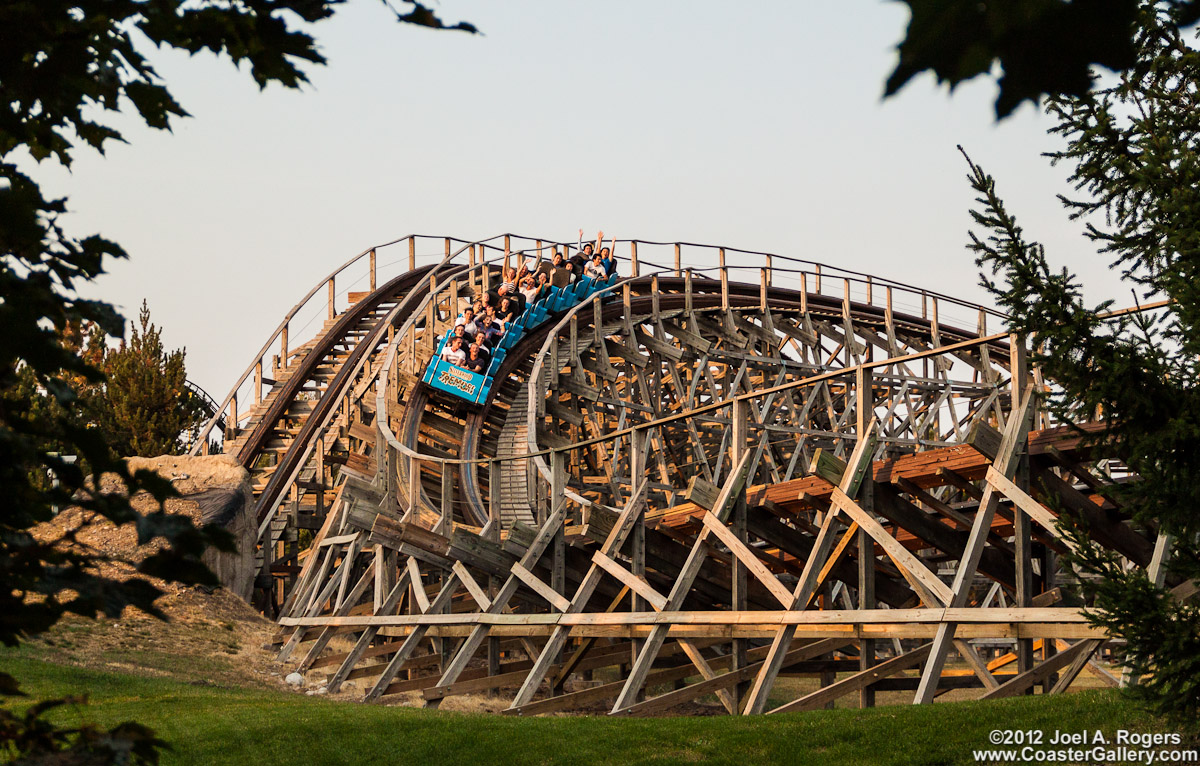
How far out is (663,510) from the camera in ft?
39.7

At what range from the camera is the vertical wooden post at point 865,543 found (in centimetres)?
886

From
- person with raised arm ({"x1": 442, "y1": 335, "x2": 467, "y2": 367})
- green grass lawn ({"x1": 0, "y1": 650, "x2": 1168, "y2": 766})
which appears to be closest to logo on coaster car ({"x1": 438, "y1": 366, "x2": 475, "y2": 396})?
person with raised arm ({"x1": 442, "y1": 335, "x2": 467, "y2": 367})

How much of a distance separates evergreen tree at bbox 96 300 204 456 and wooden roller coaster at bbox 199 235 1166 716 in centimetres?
579

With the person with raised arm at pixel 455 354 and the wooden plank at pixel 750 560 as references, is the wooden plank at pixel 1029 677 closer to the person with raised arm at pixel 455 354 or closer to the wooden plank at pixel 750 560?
the wooden plank at pixel 750 560

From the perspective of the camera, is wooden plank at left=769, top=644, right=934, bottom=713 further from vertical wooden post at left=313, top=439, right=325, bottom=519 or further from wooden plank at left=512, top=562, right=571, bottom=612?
vertical wooden post at left=313, top=439, right=325, bottom=519

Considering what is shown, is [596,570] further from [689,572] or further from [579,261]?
[579,261]

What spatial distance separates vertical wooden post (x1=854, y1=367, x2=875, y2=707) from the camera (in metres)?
8.86

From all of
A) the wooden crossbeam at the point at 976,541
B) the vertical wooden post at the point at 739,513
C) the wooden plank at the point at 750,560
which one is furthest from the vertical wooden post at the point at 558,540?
the wooden crossbeam at the point at 976,541

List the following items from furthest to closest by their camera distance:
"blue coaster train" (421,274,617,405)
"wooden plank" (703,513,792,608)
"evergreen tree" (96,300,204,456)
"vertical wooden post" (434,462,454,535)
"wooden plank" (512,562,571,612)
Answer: "evergreen tree" (96,300,204,456)
"blue coaster train" (421,274,617,405)
"vertical wooden post" (434,462,454,535)
"wooden plank" (512,562,571,612)
"wooden plank" (703,513,792,608)

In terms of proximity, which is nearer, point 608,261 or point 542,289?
point 542,289

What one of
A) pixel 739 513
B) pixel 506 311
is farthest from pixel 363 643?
pixel 506 311

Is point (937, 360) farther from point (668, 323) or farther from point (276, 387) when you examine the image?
point (276, 387)

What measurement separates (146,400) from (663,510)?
19.5 meters

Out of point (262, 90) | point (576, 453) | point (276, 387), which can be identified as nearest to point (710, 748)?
point (262, 90)
